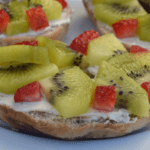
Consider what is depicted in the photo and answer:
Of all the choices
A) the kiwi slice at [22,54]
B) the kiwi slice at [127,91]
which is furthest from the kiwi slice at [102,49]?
the kiwi slice at [22,54]

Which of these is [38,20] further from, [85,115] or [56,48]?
[85,115]

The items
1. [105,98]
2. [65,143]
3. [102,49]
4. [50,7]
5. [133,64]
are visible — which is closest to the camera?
[105,98]

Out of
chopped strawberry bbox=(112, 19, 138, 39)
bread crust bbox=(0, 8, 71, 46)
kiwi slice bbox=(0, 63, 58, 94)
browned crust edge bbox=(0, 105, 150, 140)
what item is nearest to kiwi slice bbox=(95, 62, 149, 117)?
browned crust edge bbox=(0, 105, 150, 140)

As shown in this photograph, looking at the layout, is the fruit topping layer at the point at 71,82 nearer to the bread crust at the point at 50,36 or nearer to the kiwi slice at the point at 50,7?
the bread crust at the point at 50,36

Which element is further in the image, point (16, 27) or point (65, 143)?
point (16, 27)

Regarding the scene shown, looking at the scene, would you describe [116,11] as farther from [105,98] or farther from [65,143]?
[65,143]

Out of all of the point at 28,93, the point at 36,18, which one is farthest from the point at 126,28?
the point at 28,93
